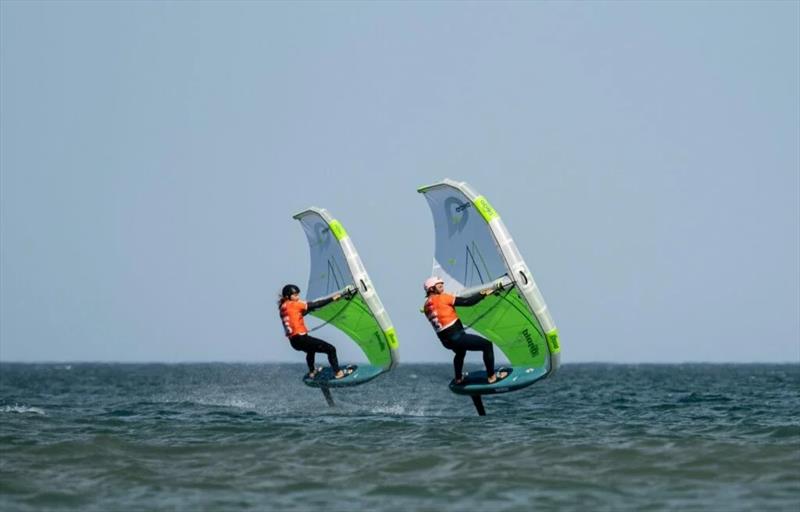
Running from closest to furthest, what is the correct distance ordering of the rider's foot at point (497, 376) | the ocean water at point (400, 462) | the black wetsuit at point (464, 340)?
the ocean water at point (400, 462) → the black wetsuit at point (464, 340) → the rider's foot at point (497, 376)

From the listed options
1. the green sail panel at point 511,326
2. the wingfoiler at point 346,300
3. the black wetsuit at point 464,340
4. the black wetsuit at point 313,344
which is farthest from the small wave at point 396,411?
the black wetsuit at point 464,340

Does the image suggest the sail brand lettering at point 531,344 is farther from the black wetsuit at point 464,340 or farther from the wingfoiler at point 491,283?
the black wetsuit at point 464,340

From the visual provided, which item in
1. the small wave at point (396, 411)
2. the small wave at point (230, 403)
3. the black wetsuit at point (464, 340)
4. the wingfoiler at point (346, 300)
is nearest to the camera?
the black wetsuit at point (464, 340)

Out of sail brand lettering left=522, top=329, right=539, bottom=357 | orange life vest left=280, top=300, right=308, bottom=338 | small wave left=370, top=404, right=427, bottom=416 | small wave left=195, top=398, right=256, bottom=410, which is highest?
orange life vest left=280, top=300, right=308, bottom=338

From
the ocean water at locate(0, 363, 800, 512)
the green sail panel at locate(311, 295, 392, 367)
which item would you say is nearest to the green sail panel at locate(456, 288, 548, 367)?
the ocean water at locate(0, 363, 800, 512)

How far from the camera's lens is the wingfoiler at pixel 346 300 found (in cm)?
2775

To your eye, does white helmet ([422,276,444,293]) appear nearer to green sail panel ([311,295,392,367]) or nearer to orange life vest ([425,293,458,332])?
orange life vest ([425,293,458,332])

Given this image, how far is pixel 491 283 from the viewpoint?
22.4m

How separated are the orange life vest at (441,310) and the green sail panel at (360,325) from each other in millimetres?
5938

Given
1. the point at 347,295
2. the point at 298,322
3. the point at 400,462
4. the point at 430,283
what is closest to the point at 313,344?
the point at 298,322

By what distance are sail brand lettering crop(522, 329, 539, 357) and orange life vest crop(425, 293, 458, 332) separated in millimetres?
1581

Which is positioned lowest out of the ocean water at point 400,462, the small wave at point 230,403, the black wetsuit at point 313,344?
the ocean water at point 400,462

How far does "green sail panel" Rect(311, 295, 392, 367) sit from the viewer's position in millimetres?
28094

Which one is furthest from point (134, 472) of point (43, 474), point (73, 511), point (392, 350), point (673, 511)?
point (392, 350)
